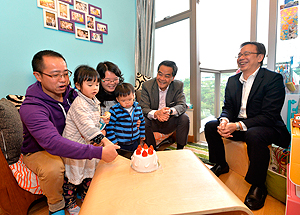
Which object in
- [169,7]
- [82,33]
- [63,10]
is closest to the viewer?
[63,10]

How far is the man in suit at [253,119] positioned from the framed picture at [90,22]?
86.1 inches

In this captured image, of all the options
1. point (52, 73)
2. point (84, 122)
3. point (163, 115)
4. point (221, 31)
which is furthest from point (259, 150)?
point (221, 31)

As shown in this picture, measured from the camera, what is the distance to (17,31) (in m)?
1.88

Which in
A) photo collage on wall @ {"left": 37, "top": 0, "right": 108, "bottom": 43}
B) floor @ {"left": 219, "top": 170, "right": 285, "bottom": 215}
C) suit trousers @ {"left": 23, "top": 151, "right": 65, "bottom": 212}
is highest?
photo collage on wall @ {"left": 37, "top": 0, "right": 108, "bottom": 43}

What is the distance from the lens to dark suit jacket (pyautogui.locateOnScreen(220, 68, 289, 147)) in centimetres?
140

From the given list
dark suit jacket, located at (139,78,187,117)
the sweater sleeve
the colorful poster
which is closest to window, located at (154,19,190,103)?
dark suit jacket, located at (139,78,187,117)

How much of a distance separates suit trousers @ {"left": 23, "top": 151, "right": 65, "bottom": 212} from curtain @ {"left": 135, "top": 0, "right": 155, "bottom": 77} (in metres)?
2.36

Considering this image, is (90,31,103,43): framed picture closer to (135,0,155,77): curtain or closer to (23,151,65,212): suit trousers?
(135,0,155,77): curtain

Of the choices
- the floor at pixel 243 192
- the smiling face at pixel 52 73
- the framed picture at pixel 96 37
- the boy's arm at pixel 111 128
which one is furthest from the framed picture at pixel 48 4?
the floor at pixel 243 192

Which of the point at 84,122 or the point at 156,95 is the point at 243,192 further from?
the point at 84,122

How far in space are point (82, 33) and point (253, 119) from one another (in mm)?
2536

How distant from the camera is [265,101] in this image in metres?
1.44

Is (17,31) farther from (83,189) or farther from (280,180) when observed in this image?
(280,180)

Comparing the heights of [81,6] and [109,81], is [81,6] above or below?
above
